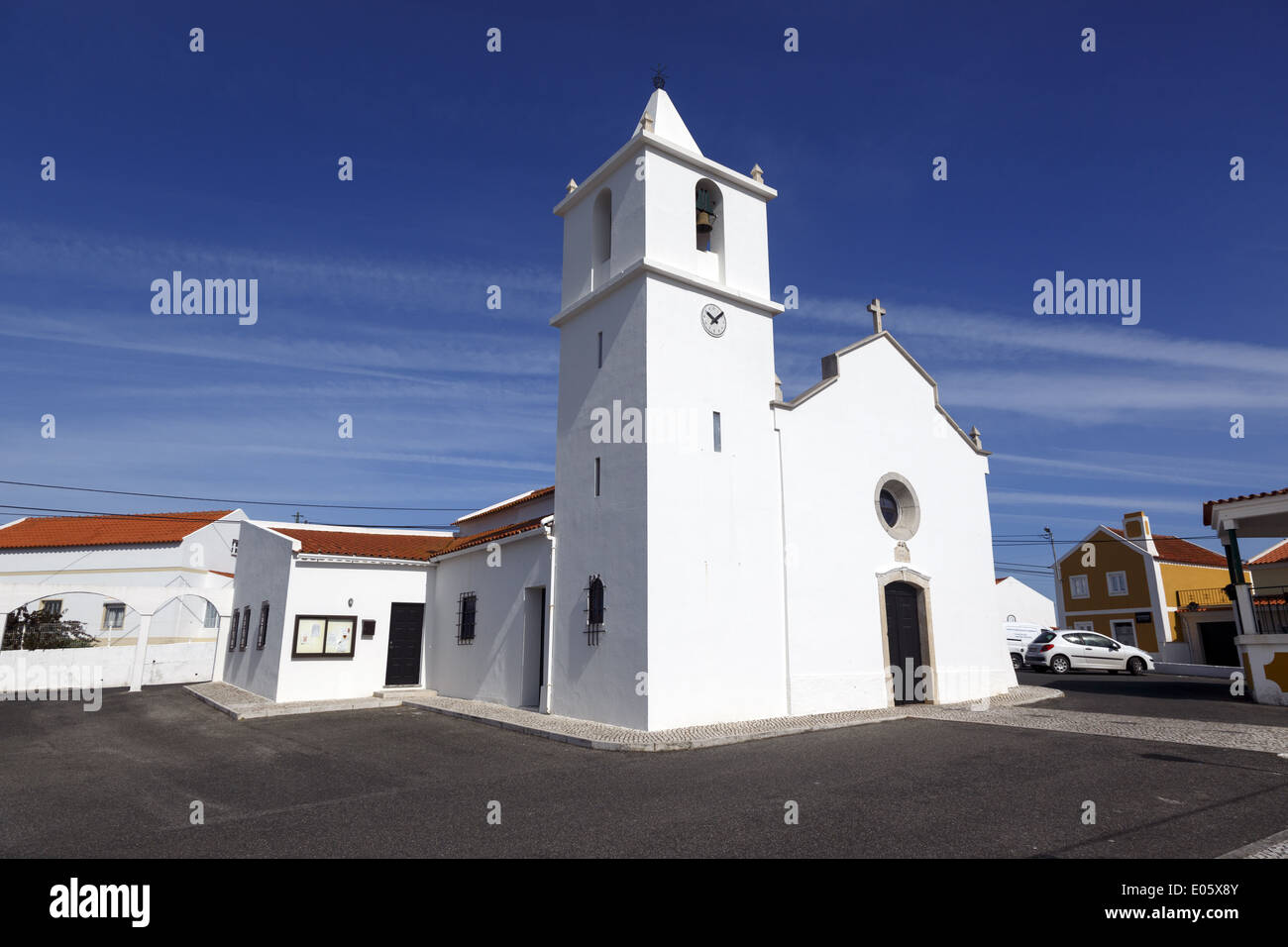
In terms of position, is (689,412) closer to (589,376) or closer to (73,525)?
(589,376)

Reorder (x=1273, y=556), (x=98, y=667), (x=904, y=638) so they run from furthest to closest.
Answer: (x=98, y=667)
(x=1273, y=556)
(x=904, y=638)

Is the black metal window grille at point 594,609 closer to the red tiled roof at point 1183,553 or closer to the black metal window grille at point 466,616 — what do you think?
the black metal window grille at point 466,616

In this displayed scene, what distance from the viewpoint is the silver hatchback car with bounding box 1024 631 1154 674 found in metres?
23.8

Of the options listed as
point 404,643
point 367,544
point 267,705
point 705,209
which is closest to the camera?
point 705,209

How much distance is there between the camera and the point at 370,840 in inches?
239

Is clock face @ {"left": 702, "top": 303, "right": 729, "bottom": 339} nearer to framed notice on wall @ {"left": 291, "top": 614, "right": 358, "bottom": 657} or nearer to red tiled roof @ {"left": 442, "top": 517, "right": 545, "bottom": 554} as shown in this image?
red tiled roof @ {"left": 442, "top": 517, "right": 545, "bottom": 554}

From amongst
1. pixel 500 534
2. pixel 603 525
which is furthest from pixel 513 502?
pixel 603 525

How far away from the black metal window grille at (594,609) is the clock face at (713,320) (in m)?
5.13

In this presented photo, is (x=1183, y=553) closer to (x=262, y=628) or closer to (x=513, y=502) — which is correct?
(x=513, y=502)

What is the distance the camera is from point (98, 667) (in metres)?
26.1

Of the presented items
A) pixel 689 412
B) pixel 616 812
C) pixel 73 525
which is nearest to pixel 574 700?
pixel 689 412

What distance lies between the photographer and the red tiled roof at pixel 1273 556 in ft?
80.6

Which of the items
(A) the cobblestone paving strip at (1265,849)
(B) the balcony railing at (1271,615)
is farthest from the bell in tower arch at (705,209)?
(B) the balcony railing at (1271,615)

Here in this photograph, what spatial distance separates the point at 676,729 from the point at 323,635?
10066 mm
